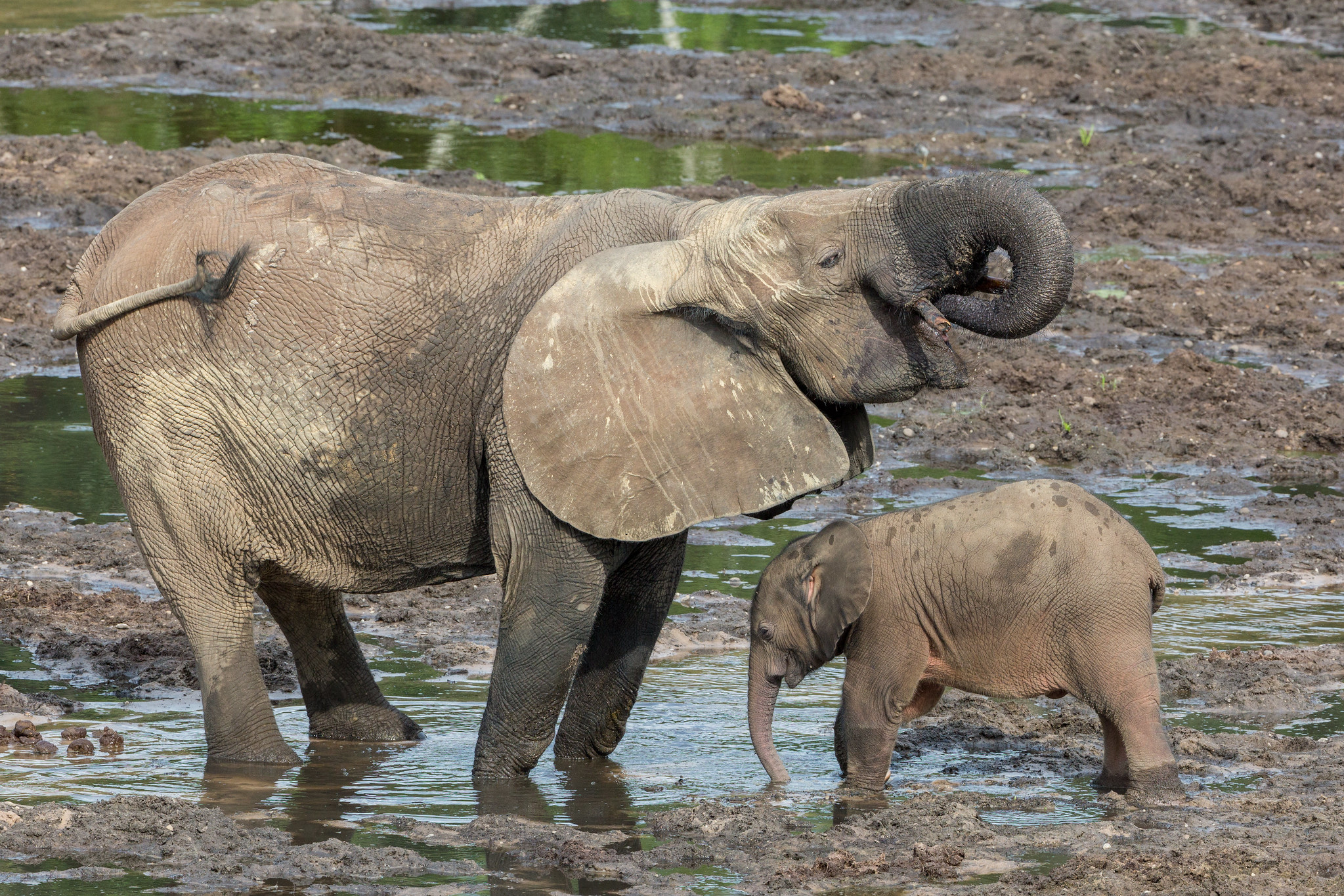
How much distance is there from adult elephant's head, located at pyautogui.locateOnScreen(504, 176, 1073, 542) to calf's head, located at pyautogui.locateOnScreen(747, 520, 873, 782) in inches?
22.7

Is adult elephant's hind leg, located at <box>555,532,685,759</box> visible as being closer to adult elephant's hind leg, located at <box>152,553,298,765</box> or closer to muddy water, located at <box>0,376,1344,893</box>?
muddy water, located at <box>0,376,1344,893</box>

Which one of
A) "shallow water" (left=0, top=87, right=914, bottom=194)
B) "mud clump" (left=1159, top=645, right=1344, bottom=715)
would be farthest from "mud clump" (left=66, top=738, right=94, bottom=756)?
"shallow water" (left=0, top=87, right=914, bottom=194)

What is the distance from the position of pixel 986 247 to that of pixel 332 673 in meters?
3.44

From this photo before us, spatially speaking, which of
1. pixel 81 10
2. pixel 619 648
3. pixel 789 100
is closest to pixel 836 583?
pixel 619 648

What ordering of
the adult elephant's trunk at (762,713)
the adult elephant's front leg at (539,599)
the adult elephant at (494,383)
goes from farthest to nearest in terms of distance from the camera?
the adult elephant's trunk at (762,713) → the adult elephant's front leg at (539,599) → the adult elephant at (494,383)

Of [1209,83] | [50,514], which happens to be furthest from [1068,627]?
[1209,83]

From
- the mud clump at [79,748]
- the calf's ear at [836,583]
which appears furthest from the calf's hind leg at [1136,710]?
the mud clump at [79,748]

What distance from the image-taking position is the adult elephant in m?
5.98

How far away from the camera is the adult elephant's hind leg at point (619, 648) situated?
696cm

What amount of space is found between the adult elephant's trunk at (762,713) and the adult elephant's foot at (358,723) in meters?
1.56

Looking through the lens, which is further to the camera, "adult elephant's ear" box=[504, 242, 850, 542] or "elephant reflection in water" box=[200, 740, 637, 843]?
"elephant reflection in water" box=[200, 740, 637, 843]

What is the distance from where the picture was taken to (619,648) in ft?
23.4

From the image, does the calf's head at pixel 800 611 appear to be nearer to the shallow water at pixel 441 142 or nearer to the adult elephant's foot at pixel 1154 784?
the adult elephant's foot at pixel 1154 784

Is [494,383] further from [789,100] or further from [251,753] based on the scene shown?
[789,100]
